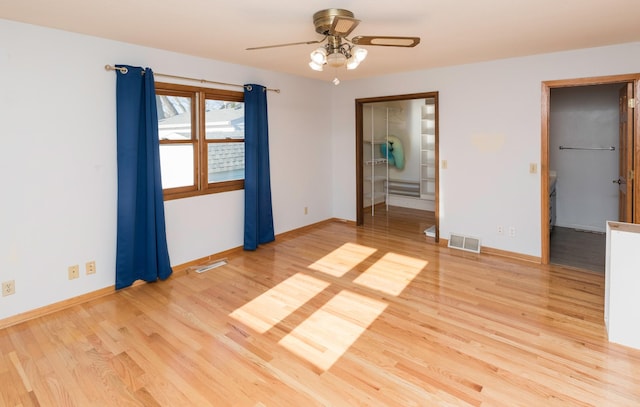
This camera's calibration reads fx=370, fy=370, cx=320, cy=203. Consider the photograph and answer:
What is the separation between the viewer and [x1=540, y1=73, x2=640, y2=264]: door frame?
3.69 meters

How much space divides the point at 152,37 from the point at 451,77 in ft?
11.6

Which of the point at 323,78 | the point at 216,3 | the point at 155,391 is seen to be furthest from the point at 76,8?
the point at 323,78

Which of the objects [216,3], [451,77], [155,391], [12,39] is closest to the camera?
[155,391]

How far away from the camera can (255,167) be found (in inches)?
187

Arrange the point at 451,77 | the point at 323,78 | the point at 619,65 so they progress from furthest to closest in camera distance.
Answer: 1. the point at 323,78
2. the point at 451,77
3. the point at 619,65

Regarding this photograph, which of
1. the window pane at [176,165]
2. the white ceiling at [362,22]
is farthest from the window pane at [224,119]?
the white ceiling at [362,22]

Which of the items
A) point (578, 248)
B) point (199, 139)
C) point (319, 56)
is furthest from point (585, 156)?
point (199, 139)

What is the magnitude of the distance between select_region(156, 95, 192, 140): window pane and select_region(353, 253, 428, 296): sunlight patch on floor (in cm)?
252

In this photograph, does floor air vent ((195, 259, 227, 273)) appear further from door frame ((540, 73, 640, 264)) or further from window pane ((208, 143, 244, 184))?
door frame ((540, 73, 640, 264))

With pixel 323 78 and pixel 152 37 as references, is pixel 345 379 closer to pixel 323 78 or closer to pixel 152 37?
pixel 152 37

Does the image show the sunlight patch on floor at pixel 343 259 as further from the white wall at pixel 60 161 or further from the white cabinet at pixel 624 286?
the white cabinet at pixel 624 286

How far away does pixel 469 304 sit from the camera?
129 inches

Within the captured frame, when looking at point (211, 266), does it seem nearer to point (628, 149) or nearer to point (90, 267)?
point (90, 267)

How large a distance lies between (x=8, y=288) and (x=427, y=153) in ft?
21.4
